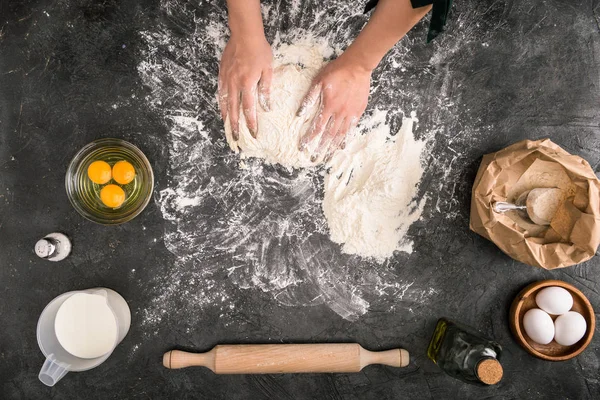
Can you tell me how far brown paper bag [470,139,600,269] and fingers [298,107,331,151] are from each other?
58cm

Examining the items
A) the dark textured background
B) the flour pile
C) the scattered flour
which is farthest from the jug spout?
the scattered flour

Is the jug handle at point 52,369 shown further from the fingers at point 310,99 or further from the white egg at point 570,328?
the white egg at point 570,328

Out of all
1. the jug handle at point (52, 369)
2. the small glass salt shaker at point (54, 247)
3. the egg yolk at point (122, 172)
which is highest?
the egg yolk at point (122, 172)

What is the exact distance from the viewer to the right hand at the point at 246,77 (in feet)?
4.80

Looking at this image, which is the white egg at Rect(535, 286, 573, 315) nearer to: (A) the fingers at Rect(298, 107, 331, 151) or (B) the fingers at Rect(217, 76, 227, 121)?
(A) the fingers at Rect(298, 107, 331, 151)

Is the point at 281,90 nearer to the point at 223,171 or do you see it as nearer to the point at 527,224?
the point at 223,171

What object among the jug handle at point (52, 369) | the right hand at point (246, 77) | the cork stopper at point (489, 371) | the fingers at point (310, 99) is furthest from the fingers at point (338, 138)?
the jug handle at point (52, 369)

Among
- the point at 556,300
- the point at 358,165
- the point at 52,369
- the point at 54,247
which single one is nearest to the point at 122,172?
the point at 54,247

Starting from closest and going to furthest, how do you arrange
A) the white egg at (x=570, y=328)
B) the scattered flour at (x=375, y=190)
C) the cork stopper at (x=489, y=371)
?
the cork stopper at (x=489, y=371), the white egg at (x=570, y=328), the scattered flour at (x=375, y=190)

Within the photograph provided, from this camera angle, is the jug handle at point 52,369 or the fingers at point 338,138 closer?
the jug handle at point 52,369

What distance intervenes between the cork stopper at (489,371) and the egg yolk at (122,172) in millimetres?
1336

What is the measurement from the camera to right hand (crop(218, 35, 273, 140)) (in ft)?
4.80

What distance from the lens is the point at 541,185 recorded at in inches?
58.3

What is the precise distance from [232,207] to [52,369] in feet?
2.66
